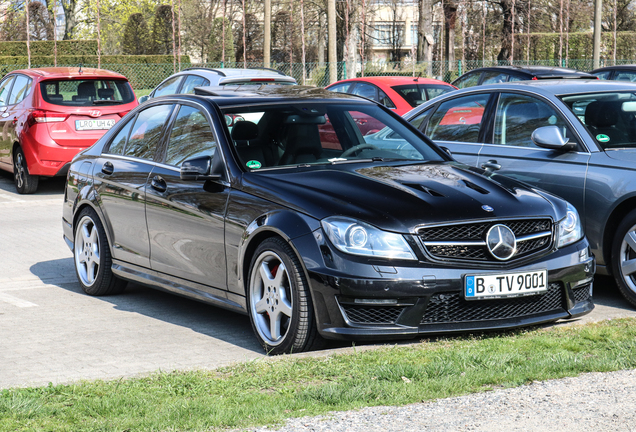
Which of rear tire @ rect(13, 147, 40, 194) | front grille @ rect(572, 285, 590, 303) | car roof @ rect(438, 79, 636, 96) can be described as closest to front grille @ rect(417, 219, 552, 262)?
front grille @ rect(572, 285, 590, 303)

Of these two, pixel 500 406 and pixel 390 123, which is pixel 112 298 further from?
pixel 500 406

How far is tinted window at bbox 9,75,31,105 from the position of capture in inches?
553

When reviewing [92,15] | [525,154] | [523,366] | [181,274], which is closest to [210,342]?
[181,274]

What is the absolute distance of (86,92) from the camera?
13836mm

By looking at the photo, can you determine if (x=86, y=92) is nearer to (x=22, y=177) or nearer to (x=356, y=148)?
(x=22, y=177)

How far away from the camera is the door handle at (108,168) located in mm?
7157

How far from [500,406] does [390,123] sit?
318 cm

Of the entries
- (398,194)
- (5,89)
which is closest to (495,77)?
(5,89)

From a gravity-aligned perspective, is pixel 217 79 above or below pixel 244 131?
above

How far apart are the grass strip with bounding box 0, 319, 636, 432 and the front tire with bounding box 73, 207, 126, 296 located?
2.68 meters

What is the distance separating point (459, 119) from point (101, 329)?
3734 millimetres

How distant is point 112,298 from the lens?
24.3 ft

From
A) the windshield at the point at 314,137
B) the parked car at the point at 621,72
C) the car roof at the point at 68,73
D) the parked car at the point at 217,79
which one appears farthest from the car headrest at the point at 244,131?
the parked car at the point at 621,72

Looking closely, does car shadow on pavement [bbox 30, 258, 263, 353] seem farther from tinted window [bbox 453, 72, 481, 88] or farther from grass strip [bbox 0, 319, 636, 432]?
tinted window [bbox 453, 72, 481, 88]
